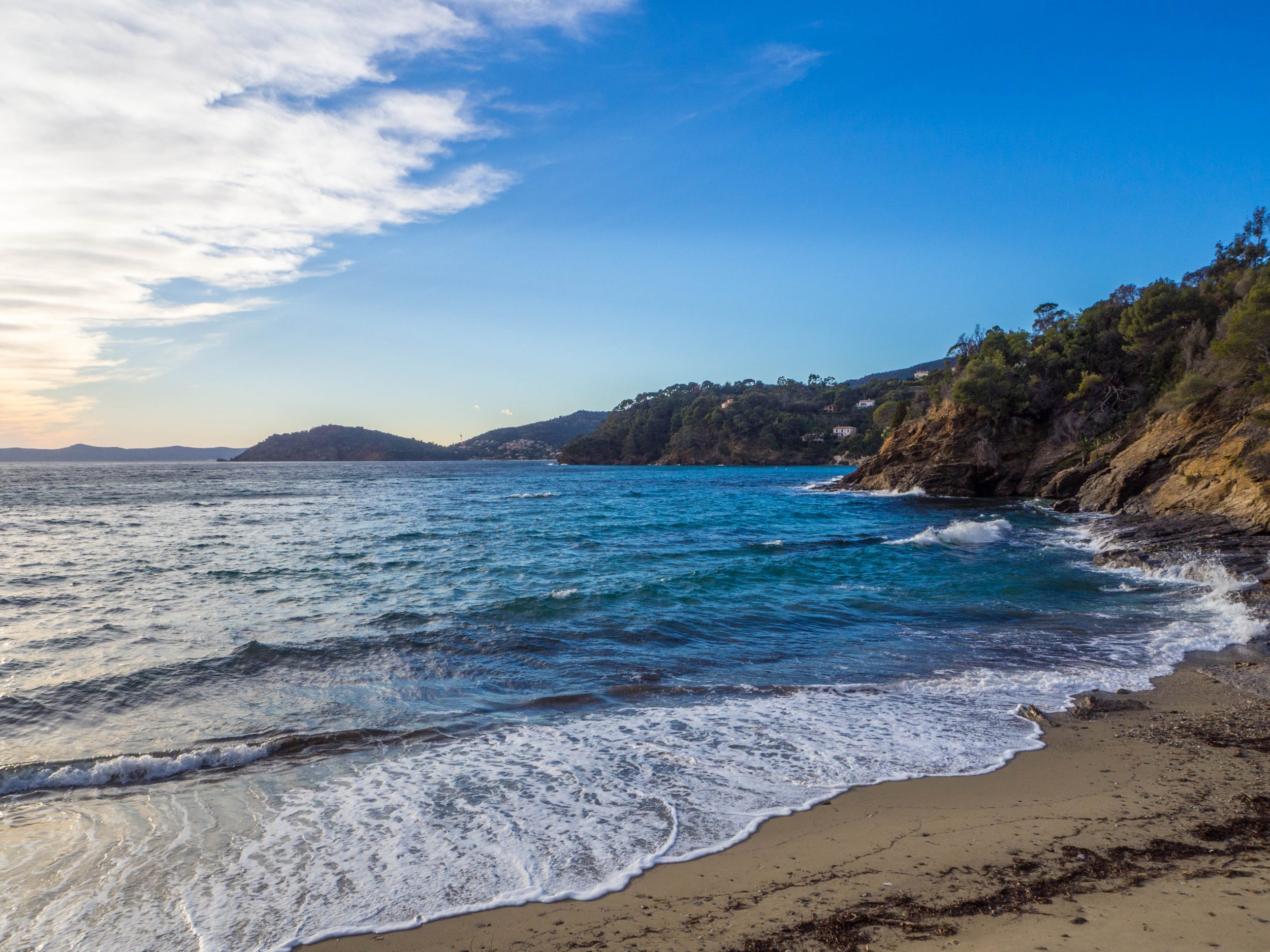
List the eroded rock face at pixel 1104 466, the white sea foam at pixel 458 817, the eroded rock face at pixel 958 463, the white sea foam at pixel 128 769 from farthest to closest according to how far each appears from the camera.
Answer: the eroded rock face at pixel 958 463 → the eroded rock face at pixel 1104 466 → the white sea foam at pixel 128 769 → the white sea foam at pixel 458 817

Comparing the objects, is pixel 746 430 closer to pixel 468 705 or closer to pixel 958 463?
pixel 958 463

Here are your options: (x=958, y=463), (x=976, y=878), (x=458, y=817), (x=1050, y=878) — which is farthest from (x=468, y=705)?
(x=958, y=463)

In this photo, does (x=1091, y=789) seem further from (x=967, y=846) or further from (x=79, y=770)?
(x=79, y=770)

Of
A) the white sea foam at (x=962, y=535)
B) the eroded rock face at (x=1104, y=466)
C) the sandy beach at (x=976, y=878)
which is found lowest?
the white sea foam at (x=962, y=535)

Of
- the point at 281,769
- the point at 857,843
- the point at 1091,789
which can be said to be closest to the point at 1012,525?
the point at 1091,789

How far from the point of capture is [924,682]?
947 centimetres

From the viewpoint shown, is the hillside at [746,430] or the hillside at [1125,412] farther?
the hillside at [746,430]

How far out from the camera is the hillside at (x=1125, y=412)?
25047 mm

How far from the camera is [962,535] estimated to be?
25047mm

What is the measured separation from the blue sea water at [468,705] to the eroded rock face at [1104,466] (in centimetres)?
653

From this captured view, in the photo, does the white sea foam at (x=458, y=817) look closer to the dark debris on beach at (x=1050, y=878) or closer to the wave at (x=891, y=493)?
the dark debris on beach at (x=1050, y=878)

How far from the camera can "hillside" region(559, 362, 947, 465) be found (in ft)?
447

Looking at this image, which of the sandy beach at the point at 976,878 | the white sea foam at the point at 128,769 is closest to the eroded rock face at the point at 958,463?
the sandy beach at the point at 976,878

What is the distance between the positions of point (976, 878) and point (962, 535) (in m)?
23.0
